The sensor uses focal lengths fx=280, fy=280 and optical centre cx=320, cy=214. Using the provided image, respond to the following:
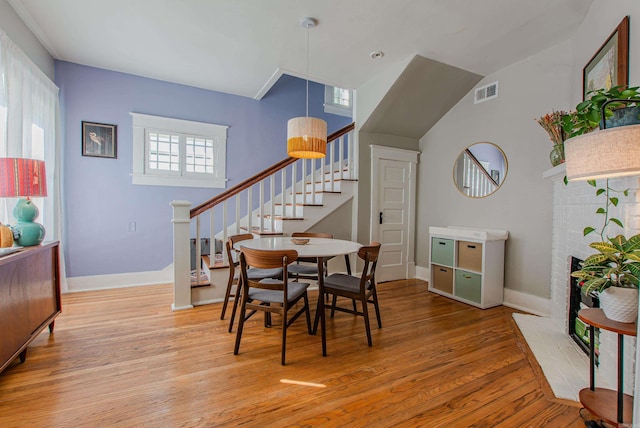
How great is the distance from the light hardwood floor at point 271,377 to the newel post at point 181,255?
0.84 ft

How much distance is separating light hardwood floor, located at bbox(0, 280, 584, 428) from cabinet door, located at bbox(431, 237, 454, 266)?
0.89m

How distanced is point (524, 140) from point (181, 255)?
13.2 feet

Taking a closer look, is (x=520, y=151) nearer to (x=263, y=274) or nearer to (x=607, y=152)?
(x=607, y=152)

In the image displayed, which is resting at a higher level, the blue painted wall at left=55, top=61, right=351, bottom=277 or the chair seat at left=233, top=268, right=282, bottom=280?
the blue painted wall at left=55, top=61, right=351, bottom=277

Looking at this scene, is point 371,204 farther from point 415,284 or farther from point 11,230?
point 11,230

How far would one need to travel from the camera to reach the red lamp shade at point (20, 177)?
1.89 m

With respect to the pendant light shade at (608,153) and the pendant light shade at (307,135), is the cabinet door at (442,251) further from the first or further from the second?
the pendant light shade at (608,153)

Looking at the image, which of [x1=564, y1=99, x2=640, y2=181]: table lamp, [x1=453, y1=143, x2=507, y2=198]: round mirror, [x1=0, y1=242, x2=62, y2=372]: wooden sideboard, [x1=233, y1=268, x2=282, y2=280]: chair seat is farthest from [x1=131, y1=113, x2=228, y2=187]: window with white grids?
[x1=564, y1=99, x2=640, y2=181]: table lamp

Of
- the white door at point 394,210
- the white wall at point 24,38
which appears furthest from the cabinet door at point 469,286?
the white wall at point 24,38

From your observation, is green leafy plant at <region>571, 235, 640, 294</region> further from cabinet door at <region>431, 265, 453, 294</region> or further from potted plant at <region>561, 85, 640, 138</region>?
cabinet door at <region>431, 265, 453, 294</region>

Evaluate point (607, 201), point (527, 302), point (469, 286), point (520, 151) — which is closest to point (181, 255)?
point (469, 286)

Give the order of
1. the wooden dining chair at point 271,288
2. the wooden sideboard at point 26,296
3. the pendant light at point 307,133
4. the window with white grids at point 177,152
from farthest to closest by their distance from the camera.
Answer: the window with white grids at point 177,152 → the pendant light at point 307,133 → the wooden dining chair at point 271,288 → the wooden sideboard at point 26,296

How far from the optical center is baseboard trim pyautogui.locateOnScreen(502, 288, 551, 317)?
118 inches

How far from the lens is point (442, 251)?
3639mm
